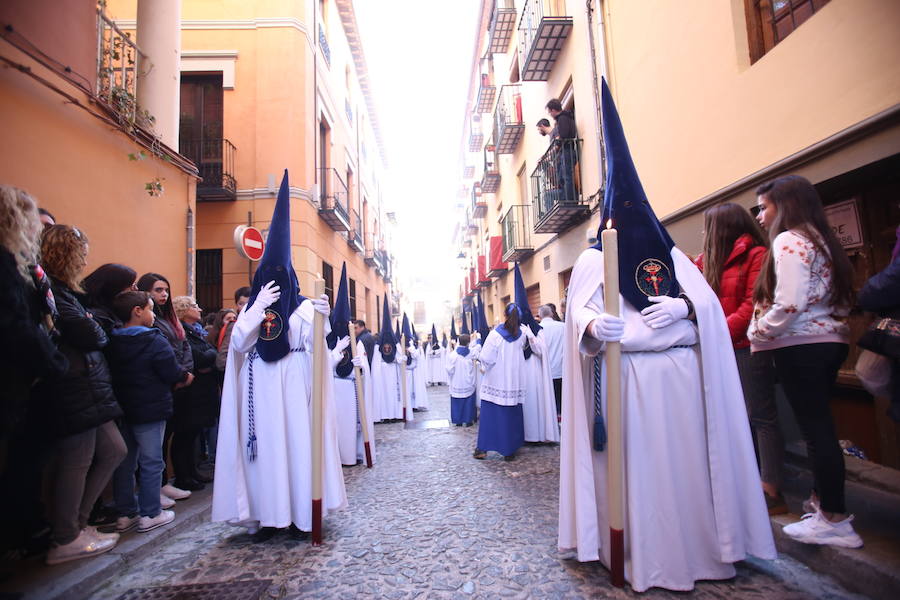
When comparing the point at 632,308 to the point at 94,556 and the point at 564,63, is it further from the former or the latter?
the point at 564,63

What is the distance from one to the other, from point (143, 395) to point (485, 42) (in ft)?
62.4

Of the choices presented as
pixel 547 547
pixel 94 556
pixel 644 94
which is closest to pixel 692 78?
pixel 644 94

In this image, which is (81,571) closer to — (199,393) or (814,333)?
(199,393)

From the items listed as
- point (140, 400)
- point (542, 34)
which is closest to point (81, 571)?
point (140, 400)

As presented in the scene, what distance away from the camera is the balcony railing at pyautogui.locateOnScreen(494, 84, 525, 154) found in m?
13.7

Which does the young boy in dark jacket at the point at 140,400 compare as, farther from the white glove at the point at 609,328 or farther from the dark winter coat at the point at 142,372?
the white glove at the point at 609,328

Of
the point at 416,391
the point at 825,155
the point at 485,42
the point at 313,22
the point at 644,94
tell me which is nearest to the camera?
the point at 825,155

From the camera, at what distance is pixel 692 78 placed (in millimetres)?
5691

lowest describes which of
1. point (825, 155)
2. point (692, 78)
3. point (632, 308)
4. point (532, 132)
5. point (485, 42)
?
point (632, 308)

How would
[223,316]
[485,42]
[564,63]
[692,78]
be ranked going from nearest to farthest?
1. [223,316]
2. [692,78]
3. [564,63]
4. [485,42]

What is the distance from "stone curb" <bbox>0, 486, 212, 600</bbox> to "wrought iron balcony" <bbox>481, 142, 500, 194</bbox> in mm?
15862

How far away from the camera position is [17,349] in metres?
2.19

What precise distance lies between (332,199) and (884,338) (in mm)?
12075

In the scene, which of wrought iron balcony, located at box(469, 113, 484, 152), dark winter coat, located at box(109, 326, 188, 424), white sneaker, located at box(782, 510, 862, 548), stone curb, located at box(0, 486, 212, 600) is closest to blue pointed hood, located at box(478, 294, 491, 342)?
dark winter coat, located at box(109, 326, 188, 424)
